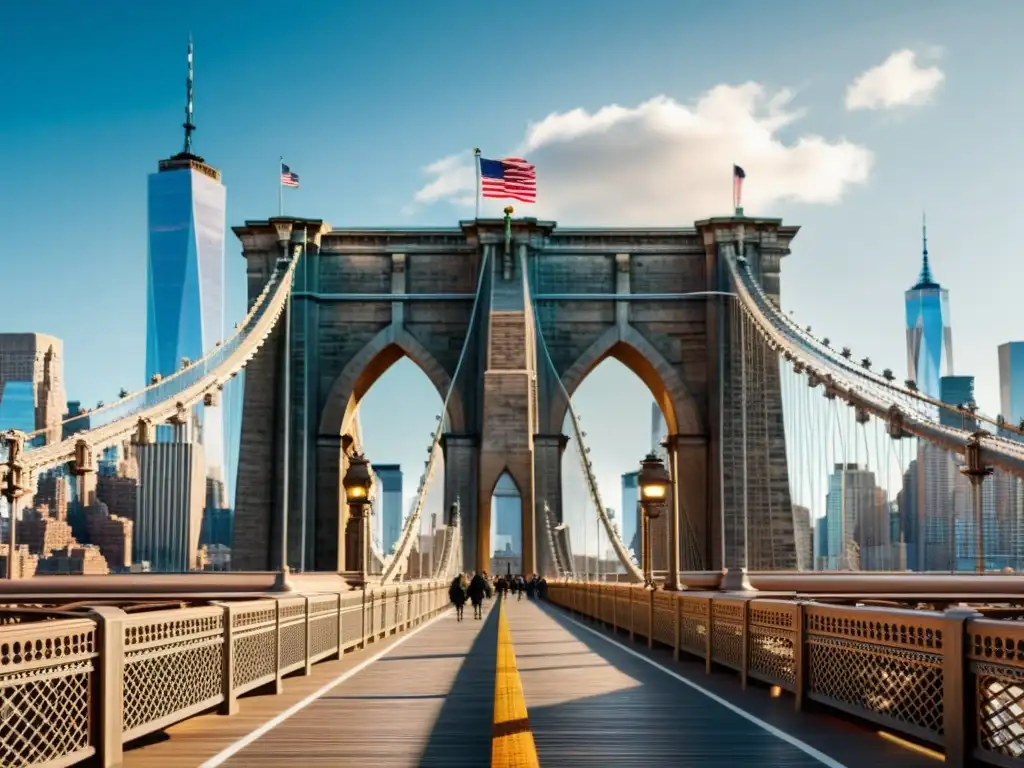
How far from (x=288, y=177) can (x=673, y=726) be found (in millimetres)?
52743

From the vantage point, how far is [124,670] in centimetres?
942

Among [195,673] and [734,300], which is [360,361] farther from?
[195,673]

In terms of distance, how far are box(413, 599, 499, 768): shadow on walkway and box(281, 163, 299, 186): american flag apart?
4512 cm

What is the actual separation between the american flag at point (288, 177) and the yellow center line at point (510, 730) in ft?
157

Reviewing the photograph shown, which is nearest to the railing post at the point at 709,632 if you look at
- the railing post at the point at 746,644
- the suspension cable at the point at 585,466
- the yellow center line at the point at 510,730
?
the railing post at the point at 746,644

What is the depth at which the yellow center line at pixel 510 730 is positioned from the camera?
851 cm

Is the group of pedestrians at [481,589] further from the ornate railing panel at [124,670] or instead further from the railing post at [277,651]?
the railing post at [277,651]

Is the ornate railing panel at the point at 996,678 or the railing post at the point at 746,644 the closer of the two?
the ornate railing panel at the point at 996,678

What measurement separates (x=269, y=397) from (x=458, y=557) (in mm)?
9679

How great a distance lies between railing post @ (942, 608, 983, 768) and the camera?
856cm

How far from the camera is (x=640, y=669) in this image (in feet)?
55.4

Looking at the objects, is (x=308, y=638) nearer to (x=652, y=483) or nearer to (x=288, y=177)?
(x=652, y=483)

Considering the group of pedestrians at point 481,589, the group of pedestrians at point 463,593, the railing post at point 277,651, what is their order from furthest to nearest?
the group of pedestrians at point 481,589
the group of pedestrians at point 463,593
the railing post at point 277,651

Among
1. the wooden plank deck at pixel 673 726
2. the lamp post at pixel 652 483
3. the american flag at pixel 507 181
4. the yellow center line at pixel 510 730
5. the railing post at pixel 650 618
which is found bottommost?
the wooden plank deck at pixel 673 726
